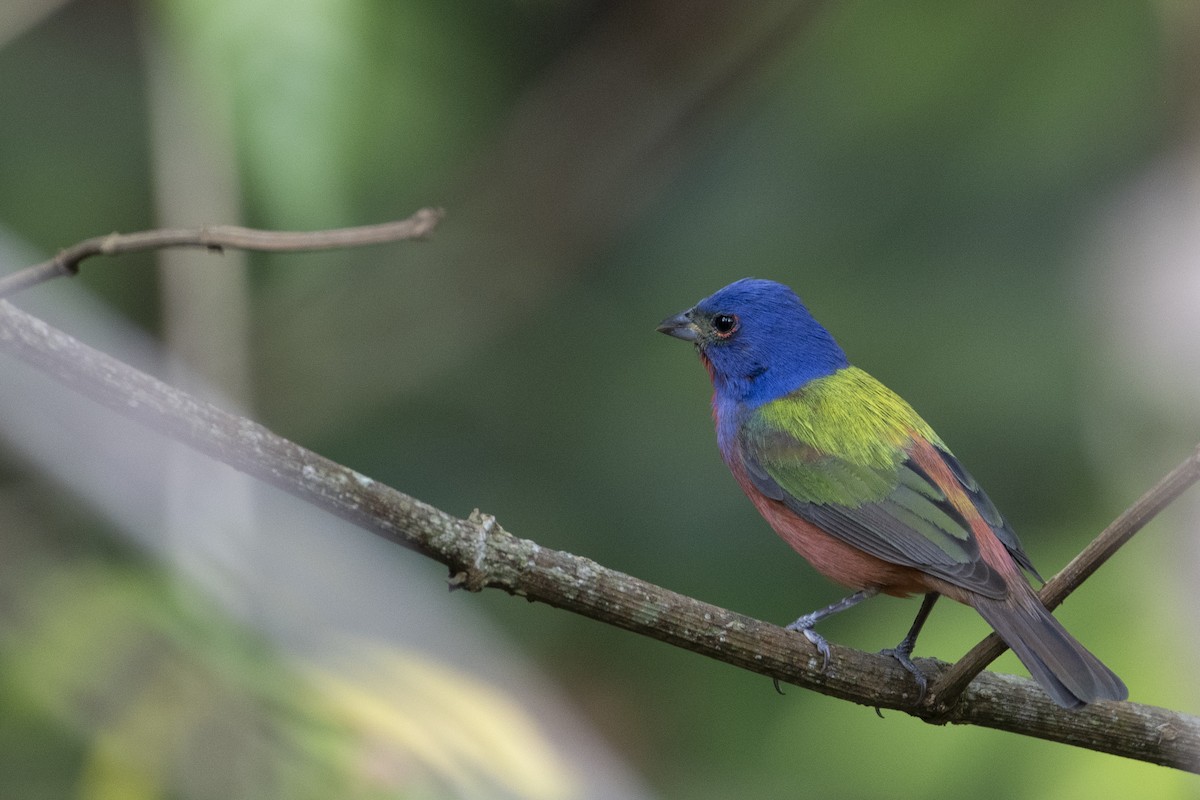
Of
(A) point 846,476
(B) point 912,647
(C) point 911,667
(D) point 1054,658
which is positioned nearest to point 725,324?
(A) point 846,476

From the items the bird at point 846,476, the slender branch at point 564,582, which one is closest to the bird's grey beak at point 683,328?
the bird at point 846,476

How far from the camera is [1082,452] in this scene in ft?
15.1

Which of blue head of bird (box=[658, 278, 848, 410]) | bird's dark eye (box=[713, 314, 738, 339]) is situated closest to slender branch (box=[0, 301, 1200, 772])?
blue head of bird (box=[658, 278, 848, 410])

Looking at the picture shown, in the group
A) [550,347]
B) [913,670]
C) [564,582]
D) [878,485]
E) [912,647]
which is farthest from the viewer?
[550,347]

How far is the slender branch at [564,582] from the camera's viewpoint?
2021 mm

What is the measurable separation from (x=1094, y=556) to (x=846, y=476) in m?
1.30

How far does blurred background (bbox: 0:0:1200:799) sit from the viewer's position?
3066 millimetres

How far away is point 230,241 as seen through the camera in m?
2.10

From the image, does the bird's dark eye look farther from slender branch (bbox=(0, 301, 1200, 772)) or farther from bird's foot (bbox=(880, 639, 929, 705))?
slender branch (bbox=(0, 301, 1200, 772))

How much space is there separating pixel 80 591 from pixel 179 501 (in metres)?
0.39

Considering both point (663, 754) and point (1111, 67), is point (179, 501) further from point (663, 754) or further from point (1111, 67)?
point (1111, 67)

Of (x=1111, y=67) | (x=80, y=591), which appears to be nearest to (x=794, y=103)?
(x=1111, y=67)

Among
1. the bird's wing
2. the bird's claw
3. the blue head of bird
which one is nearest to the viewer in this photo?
the bird's claw

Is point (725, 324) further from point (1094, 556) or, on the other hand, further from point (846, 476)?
point (1094, 556)
